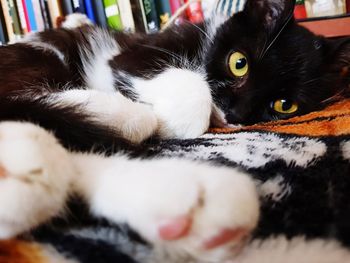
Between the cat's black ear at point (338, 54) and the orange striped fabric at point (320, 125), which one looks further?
the cat's black ear at point (338, 54)

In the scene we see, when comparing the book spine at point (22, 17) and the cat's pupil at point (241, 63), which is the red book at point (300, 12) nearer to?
the cat's pupil at point (241, 63)

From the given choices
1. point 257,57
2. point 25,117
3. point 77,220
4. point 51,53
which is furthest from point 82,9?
point 77,220

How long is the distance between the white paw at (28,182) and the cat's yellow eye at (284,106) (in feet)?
2.67

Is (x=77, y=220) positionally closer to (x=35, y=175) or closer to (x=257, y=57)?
(x=35, y=175)

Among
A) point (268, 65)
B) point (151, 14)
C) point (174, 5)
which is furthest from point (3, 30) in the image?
point (268, 65)

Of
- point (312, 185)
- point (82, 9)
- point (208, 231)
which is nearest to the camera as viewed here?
point (208, 231)

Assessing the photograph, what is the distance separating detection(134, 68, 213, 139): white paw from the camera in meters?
0.94

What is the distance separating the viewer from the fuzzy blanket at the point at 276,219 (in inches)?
16.5

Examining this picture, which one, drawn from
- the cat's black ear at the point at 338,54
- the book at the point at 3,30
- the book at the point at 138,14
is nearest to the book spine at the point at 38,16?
the book at the point at 3,30

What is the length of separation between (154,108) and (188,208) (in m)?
0.58

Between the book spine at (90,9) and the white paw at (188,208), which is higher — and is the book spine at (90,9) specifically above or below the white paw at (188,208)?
above

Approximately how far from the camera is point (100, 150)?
0.58 metres

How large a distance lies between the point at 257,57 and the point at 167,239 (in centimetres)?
82

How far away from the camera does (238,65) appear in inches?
43.3
